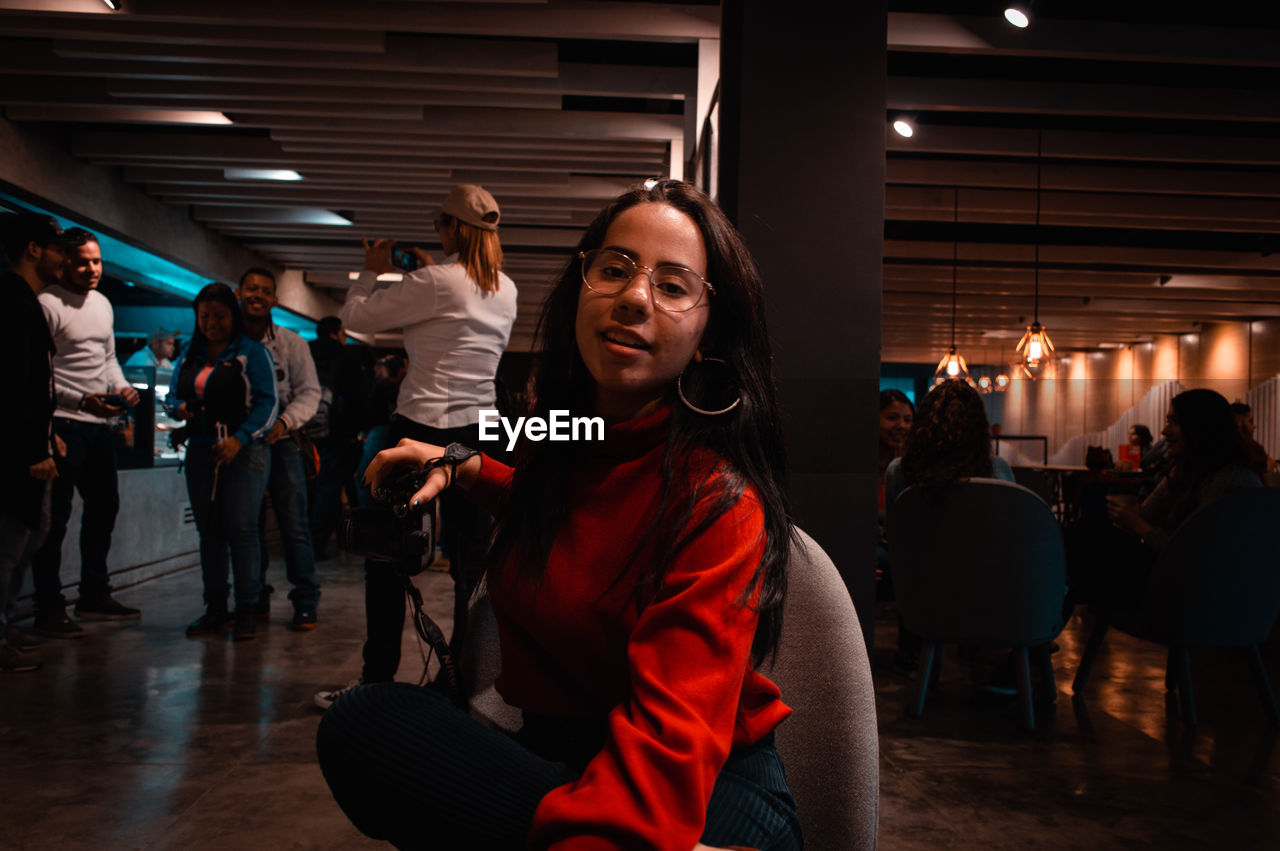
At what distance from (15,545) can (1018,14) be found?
15.9 ft

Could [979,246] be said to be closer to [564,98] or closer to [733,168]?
[564,98]

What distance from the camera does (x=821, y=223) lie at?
224 cm

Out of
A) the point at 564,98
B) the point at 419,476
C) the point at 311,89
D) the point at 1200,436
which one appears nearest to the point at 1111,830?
the point at 1200,436

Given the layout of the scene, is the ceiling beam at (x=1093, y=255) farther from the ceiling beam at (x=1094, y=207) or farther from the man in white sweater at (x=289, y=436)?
the man in white sweater at (x=289, y=436)

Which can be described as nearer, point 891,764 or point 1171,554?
point 891,764

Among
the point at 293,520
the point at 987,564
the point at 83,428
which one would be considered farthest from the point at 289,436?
the point at 987,564

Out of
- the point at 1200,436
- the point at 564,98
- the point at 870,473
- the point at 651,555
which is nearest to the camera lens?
the point at 651,555

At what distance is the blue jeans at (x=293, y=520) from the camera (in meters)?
4.02

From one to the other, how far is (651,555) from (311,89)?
4962 mm

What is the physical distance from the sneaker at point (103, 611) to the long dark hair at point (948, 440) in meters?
3.68

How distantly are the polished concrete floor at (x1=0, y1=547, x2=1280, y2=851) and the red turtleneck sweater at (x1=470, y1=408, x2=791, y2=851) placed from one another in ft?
4.28

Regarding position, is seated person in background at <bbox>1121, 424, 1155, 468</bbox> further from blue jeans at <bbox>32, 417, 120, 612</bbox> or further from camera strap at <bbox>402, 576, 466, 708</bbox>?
camera strap at <bbox>402, 576, 466, 708</bbox>

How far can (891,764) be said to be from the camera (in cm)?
248

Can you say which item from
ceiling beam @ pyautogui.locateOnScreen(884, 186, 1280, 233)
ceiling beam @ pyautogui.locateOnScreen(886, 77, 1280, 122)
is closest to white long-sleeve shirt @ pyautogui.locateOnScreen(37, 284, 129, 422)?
ceiling beam @ pyautogui.locateOnScreen(886, 77, 1280, 122)
